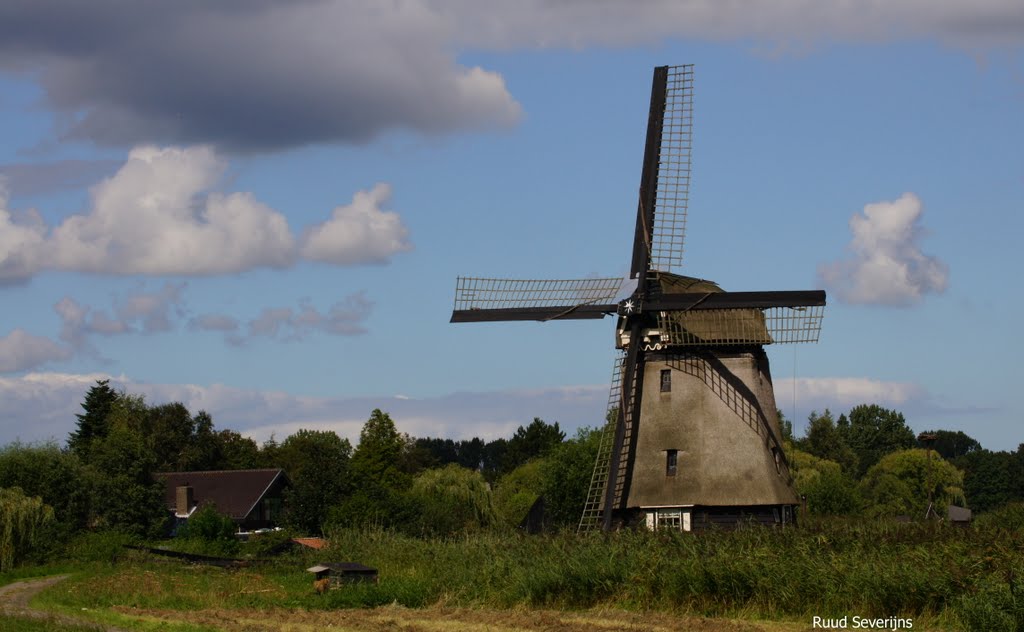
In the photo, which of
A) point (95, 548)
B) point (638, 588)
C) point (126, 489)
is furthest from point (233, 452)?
point (638, 588)

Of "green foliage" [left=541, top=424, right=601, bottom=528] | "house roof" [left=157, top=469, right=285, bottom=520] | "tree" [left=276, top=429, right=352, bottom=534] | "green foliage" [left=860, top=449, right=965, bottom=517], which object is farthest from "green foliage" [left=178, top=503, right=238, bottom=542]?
"green foliage" [left=860, top=449, right=965, bottom=517]

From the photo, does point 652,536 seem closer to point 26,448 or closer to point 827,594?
point 827,594

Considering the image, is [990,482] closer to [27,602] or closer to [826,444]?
[826,444]

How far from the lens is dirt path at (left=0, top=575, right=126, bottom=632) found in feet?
69.5

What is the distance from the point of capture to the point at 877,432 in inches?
4953

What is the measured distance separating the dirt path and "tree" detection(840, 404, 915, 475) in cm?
10116

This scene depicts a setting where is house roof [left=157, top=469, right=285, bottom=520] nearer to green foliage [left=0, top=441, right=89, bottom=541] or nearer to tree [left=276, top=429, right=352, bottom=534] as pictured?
green foliage [left=0, top=441, right=89, bottom=541]

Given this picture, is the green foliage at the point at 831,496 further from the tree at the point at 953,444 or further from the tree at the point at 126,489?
the tree at the point at 953,444

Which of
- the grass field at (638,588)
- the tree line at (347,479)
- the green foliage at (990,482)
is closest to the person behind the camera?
the grass field at (638,588)

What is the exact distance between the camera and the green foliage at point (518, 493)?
63.4m

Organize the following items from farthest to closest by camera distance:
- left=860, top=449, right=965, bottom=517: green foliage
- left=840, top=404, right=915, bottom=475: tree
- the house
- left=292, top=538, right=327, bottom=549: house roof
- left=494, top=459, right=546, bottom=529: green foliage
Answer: left=840, top=404, right=915, bottom=475: tree, left=860, top=449, right=965, bottom=517: green foliage, the house, left=494, top=459, right=546, bottom=529: green foliage, left=292, top=538, right=327, bottom=549: house roof

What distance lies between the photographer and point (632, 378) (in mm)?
32125

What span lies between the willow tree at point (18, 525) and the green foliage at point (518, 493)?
23835mm

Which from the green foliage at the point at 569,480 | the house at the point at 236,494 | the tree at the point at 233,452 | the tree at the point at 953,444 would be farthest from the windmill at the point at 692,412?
the tree at the point at 953,444
